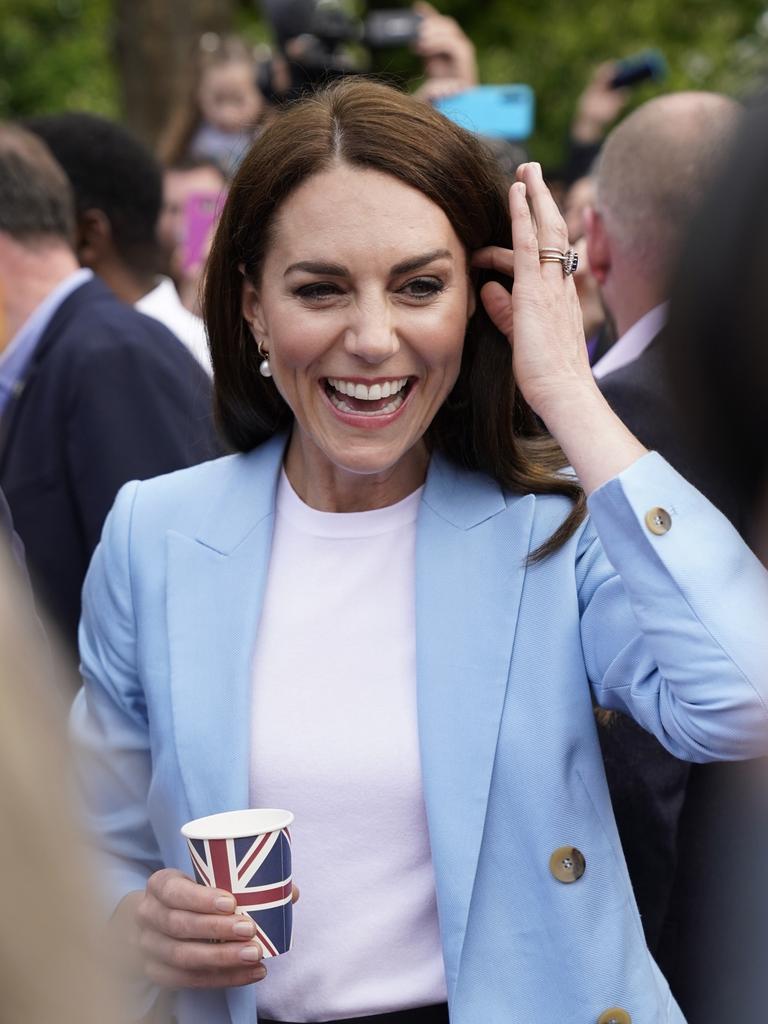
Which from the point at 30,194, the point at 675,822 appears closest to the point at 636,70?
the point at 30,194

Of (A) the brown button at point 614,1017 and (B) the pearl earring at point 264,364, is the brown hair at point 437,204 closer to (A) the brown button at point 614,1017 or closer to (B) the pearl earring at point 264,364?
(B) the pearl earring at point 264,364

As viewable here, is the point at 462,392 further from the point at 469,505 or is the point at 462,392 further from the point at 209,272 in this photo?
the point at 209,272

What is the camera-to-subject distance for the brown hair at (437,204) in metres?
2.56

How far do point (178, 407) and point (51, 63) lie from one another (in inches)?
748

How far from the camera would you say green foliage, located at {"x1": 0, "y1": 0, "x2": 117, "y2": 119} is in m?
21.6

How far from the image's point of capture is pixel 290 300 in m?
2.63

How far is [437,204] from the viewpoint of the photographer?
2.57 metres

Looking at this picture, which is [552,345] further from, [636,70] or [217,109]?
[217,109]

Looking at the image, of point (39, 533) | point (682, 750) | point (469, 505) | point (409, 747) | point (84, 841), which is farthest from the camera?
point (39, 533)

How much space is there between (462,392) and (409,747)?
0.68 meters

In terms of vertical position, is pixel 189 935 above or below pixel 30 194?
below

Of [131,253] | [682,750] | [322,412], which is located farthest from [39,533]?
[682,750]

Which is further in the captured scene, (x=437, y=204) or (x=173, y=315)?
(x=173, y=315)

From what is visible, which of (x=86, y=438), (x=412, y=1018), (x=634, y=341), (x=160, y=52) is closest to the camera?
(x=412, y=1018)
